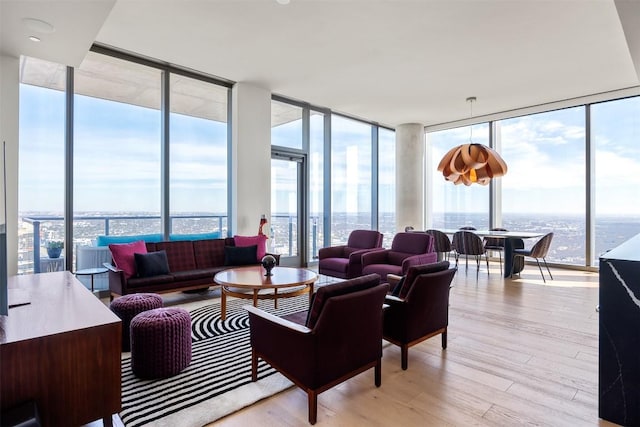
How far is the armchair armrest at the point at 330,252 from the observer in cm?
567

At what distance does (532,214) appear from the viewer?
7527 mm

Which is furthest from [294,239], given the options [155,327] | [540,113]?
[540,113]

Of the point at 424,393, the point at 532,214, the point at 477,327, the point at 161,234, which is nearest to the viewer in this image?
the point at 424,393

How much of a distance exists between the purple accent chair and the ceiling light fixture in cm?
154

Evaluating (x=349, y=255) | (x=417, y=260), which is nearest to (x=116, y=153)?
(x=349, y=255)

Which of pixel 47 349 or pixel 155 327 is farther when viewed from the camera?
pixel 155 327

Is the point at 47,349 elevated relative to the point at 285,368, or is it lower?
elevated

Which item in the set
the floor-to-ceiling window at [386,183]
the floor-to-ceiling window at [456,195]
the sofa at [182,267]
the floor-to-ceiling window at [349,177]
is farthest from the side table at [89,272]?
the floor-to-ceiling window at [456,195]

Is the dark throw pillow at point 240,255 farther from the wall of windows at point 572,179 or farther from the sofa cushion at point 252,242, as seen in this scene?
the wall of windows at point 572,179

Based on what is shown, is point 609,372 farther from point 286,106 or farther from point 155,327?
point 286,106

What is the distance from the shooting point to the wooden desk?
1553mm

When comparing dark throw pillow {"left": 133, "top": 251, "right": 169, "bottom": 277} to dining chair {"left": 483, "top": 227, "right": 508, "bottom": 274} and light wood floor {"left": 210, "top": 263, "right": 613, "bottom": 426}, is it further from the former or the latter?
dining chair {"left": 483, "top": 227, "right": 508, "bottom": 274}

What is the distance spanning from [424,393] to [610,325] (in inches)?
47.5

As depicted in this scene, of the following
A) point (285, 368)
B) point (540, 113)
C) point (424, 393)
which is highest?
point (540, 113)
